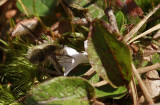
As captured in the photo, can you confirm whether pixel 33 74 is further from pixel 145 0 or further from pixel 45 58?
pixel 145 0

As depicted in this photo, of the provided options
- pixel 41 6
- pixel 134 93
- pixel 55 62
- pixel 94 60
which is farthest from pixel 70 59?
pixel 41 6

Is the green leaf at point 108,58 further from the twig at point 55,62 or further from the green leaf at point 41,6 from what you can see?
the green leaf at point 41,6

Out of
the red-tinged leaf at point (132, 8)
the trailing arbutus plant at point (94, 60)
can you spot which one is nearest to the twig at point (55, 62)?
the trailing arbutus plant at point (94, 60)

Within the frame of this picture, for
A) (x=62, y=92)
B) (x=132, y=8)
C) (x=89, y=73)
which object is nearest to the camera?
(x=62, y=92)

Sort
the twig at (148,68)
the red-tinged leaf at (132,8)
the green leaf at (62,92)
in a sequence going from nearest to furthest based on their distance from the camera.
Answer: the green leaf at (62,92) → the twig at (148,68) → the red-tinged leaf at (132,8)

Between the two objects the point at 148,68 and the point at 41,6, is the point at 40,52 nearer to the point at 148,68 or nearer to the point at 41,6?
the point at 148,68

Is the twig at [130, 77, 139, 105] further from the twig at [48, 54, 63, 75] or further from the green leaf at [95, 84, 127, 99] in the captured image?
the twig at [48, 54, 63, 75]
